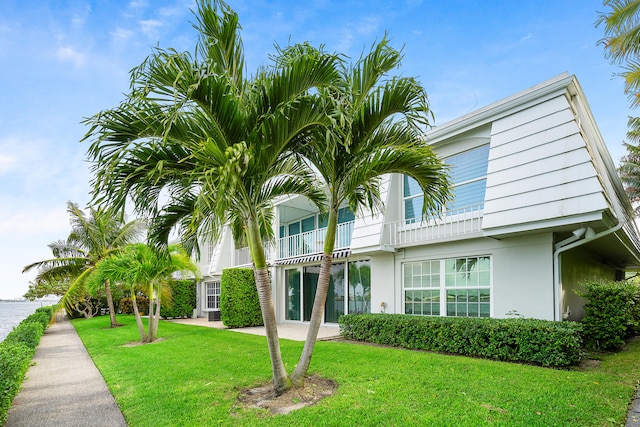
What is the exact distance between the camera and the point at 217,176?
502 centimetres

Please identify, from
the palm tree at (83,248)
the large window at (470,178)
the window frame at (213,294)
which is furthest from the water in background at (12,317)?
the large window at (470,178)

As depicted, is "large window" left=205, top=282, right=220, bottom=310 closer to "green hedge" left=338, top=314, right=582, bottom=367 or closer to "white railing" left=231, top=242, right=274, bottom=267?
"white railing" left=231, top=242, right=274, bottom=267

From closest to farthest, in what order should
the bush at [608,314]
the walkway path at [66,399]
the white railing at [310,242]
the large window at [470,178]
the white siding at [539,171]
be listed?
the walkway path at [66,399] < the white siding at [539,171] < the bush at [608,314] < the large window at [470,178] < the white railing at [310,242]

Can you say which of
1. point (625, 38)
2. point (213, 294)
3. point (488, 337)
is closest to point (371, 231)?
point (488, 337)

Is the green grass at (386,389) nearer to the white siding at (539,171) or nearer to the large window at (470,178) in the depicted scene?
the white siding at (539,171)

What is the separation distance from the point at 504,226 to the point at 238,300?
11.4 meters

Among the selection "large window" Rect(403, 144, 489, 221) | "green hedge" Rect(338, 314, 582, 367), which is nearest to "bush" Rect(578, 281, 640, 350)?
"green hedge" Rect(338, 314, 582, 367)

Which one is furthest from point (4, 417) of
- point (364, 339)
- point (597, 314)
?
point (597, 314)

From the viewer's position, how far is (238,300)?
16969 millimetres

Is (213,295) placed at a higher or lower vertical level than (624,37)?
lower

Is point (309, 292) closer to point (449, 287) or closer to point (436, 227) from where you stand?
point (449, 287)

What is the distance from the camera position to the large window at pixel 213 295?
2494cm

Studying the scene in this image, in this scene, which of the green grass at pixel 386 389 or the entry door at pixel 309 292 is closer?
the green grass at pixel 386 389

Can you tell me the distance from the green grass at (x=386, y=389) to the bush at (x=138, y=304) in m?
20.0
